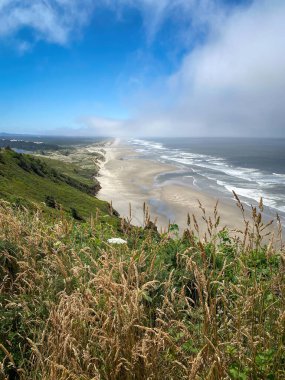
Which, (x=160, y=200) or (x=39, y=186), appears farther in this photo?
(x=160, y=200)

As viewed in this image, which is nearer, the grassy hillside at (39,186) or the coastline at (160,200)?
the grassy hillside at (39,186)

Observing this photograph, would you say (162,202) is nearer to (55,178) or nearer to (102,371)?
(55,178)

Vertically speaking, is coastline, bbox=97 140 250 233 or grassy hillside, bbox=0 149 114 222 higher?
grassy hillside, bbox=0 149 114 222

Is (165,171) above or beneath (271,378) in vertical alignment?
beneath

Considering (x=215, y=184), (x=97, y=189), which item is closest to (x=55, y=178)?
(x=97, y=189)

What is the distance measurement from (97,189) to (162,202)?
20968 mm

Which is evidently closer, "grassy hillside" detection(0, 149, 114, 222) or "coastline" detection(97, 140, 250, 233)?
"grassy hillside" detection(0, 149, 114, 222)

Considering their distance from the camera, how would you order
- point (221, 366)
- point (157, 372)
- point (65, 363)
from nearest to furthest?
1. point (221, 366)
2. point (157, 372)
3. point (65, 363)

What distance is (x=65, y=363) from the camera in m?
2.66

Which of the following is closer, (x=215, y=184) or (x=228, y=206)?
(x=228, y=206)

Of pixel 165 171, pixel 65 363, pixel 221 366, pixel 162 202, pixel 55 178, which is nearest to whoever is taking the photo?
pixel 221 366

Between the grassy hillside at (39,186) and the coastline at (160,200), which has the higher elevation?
the grassy hillside at (39,186)

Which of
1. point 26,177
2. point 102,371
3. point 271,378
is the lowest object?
point 26,177

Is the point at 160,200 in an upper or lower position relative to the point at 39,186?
lower
